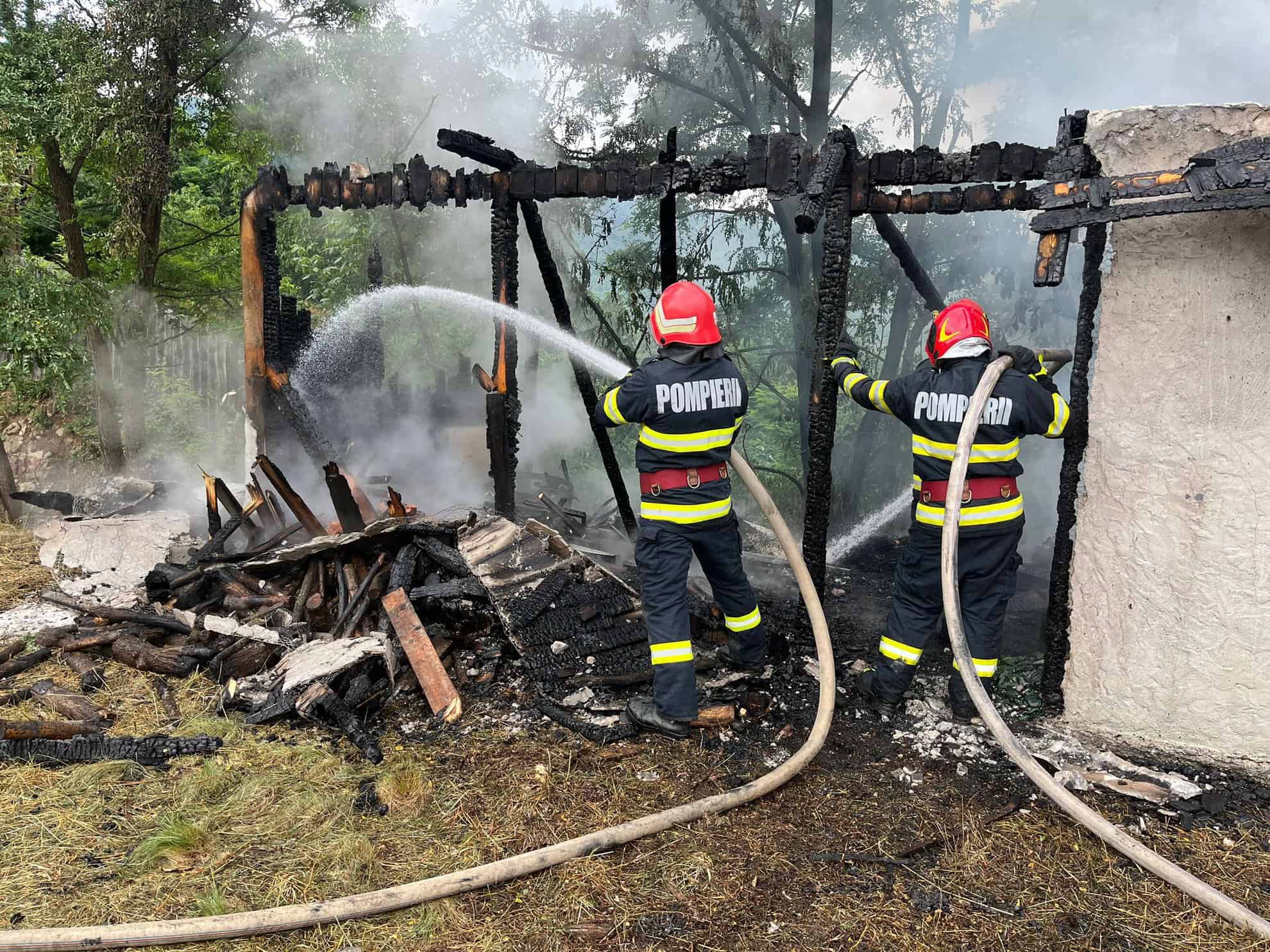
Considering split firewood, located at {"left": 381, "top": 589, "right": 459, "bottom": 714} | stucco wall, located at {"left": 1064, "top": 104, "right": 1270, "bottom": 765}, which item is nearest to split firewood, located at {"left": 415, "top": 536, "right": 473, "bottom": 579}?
split firewood, located at {"left": 381, "top": 589, "right": 459, "bottom": 714}

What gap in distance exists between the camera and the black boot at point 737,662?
16.0ft

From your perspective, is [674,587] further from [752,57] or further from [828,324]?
[752,57]

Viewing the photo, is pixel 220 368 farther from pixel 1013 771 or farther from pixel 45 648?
pixel 1013 771

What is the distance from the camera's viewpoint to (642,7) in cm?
985

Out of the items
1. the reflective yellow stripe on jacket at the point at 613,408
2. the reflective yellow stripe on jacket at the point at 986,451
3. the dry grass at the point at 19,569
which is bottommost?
the dry grass at the point at 19,569

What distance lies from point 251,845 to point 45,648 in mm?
2902

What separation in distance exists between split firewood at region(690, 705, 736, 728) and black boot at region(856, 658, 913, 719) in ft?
2.73

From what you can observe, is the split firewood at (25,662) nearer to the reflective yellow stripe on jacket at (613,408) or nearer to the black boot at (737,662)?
the reflective yellow stripe on jacket at (613,408)

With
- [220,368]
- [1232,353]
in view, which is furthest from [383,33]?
[1232,353]

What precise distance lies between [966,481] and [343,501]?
4.21m

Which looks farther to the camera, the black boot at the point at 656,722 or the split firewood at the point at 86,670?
the split firewood at the point at 86,670

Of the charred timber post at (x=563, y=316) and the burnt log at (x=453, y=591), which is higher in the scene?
the charred timber post at (x=563, y=316)

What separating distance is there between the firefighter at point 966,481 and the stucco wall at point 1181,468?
0.35m

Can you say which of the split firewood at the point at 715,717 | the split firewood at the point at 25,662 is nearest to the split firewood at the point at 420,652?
the split firewood at the point at 715,717
